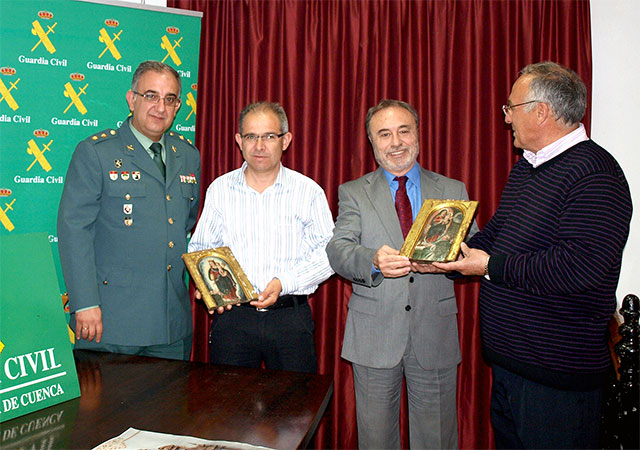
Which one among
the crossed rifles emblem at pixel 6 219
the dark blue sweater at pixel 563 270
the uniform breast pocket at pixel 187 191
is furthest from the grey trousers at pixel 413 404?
the crossed rifles emblem at pixel 6 219

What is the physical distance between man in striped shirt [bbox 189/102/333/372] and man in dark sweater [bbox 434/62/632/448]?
36.8 inches

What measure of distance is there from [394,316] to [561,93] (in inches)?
50.5

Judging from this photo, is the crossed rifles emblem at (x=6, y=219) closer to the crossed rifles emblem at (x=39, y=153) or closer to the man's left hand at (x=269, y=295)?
the crossed rifles emblem at (x=39, y=153)

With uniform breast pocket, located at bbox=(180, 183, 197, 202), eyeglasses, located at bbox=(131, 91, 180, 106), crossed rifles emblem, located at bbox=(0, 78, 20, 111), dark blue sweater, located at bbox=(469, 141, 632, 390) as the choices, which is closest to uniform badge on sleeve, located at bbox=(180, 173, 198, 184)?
uniform breast pocket, located at bbox=(180, 183, 197, 202)

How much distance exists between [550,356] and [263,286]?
4.72 ft

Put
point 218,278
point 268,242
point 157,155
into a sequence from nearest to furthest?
1. point 218,278
2. point 268,242
3. point 157,155

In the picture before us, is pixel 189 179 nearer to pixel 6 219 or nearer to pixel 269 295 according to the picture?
pixel 269 295

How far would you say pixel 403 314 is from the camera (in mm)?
2393

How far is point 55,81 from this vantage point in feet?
9.99

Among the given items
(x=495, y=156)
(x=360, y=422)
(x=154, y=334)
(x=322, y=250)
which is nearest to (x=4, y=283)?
(x=154, y=334)

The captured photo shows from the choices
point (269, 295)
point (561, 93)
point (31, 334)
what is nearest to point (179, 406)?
point (31, 334)

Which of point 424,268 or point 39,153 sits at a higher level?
point 39,153

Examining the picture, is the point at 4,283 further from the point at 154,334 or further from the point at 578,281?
the point at 578,281

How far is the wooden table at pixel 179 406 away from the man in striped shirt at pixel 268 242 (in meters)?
0.63
